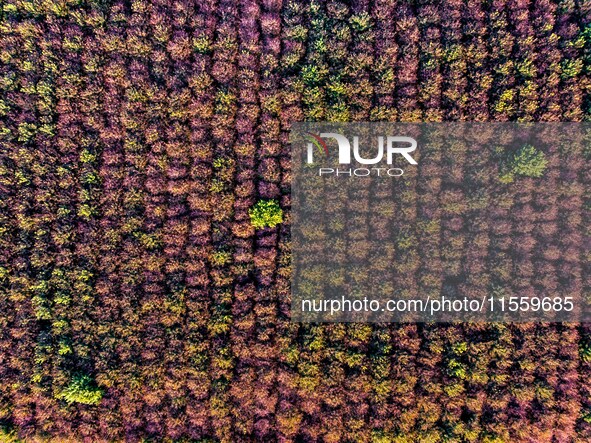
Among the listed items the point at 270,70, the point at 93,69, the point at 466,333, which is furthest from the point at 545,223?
the point at 93,69

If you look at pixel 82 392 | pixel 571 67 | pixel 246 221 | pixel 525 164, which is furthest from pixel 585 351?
pixel 82 392

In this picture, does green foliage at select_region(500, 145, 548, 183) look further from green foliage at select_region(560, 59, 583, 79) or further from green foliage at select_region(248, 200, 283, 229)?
green foliage at select_region(248, 200, 283, 229)

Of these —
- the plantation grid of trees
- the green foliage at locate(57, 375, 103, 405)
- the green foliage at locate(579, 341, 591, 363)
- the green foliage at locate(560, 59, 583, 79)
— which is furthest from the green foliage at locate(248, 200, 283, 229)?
the green foliage at locate(579, 341, 591, 363)

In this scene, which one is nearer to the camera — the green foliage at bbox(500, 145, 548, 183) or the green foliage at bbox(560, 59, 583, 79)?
the green foliage at bbox(500, 145, 548, 183)

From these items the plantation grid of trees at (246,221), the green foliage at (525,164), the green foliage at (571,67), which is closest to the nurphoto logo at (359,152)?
the plantation grid of trees at (246,221)

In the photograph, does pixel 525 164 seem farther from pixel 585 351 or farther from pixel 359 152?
pixel 585 351

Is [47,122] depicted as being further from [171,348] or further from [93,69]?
[171,348]

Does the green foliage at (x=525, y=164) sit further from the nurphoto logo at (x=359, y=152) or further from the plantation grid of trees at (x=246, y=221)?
the nurphoto logo at (x=359, y=152)
